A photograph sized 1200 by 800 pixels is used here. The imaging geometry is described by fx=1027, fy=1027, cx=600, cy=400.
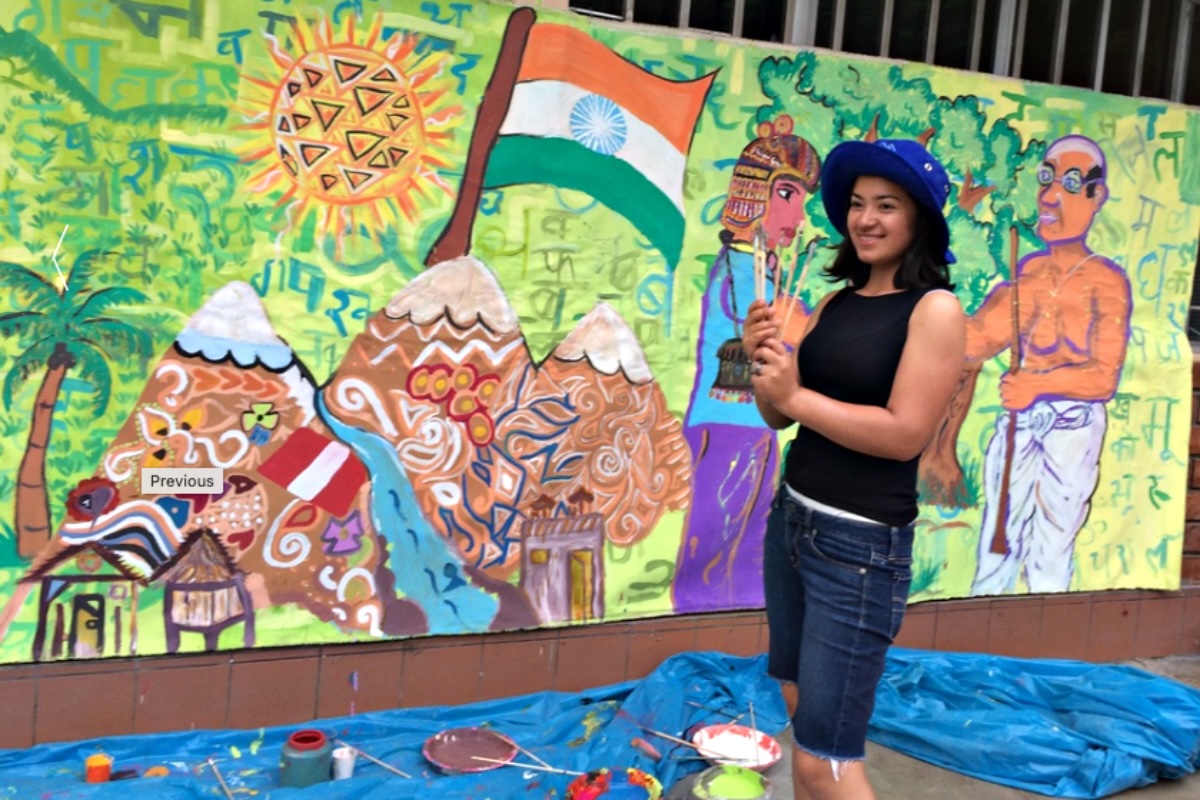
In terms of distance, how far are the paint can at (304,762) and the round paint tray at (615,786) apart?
0.76m

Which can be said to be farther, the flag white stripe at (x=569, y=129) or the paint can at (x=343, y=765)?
the flag white stripe at (x=569, y=129)

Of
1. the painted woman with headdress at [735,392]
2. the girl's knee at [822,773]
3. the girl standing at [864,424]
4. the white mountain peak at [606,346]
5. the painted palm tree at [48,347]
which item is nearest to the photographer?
the girl standing at [864,424]

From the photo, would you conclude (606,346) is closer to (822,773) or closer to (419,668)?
(419,668)

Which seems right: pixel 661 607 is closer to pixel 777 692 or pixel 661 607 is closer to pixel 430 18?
pixel 777 692

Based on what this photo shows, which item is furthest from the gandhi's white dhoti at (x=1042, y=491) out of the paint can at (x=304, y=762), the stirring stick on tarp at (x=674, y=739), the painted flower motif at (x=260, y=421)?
the painted flower motif at (x=260, y=421)

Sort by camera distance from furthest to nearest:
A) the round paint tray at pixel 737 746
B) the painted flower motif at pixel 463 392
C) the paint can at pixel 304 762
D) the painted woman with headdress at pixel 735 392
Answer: the painted woman with headdress at pixel 735 392 < the painted flower motif at pixel 463 392 < the round paint tray at pixel 737 746 < the paint can at pixel 304 762

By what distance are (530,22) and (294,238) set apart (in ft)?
3.58

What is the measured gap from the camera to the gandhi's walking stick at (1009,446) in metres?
4.40

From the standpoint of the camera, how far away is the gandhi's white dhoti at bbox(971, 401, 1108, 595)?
4.47 meters

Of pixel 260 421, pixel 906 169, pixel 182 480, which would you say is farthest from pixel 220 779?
pixel 906 169

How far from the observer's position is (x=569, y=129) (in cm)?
361

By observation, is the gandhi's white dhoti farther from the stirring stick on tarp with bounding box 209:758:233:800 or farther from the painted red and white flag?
the stirring stick on tarp with bounding box 209:758:233:800

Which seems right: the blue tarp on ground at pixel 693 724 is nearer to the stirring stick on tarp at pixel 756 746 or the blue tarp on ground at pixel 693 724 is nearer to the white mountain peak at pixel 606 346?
the stirring stick on tarp at pixel 756 746

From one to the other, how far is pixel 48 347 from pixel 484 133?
152cm
